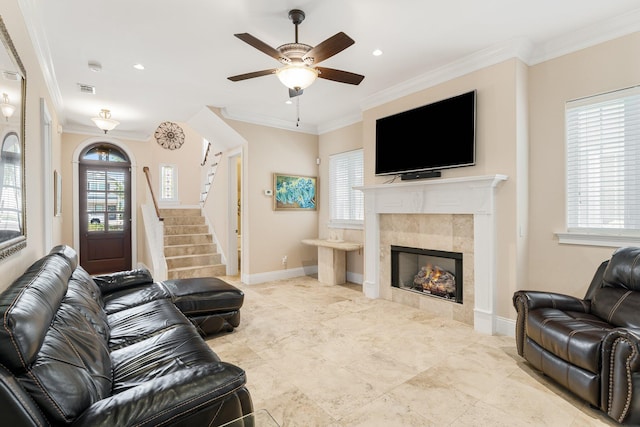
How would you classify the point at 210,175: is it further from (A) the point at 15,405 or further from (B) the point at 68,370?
(A) the point at 15,405

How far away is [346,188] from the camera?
230 inches

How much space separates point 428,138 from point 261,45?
2.32 m

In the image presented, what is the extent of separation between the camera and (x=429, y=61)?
3617 millimetres

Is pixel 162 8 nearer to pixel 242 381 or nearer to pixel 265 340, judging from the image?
pixel 242 381

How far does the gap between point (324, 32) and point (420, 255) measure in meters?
2.96

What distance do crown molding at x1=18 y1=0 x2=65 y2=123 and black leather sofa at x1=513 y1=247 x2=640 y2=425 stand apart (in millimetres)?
4465

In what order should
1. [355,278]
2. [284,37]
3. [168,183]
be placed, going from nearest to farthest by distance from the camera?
1. [284,37]
2. [355,278]
3. [168,183]

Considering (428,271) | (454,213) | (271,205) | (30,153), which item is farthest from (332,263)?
(30,153)

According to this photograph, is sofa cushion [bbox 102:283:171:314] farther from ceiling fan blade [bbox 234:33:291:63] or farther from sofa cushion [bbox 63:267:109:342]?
ceiling fan blade [bbox 234:33:291:63]

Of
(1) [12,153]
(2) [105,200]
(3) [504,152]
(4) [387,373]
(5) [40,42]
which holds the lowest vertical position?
(4) [387,373]

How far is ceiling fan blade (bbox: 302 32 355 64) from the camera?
230 cm

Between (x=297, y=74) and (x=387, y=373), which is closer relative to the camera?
(x=387, y=373)

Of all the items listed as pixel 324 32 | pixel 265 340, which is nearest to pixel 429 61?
pixel 324 32

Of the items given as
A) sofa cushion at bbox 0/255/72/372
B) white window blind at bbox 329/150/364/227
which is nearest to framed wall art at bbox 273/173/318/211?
white window blind at bbox 329/150/364/227
